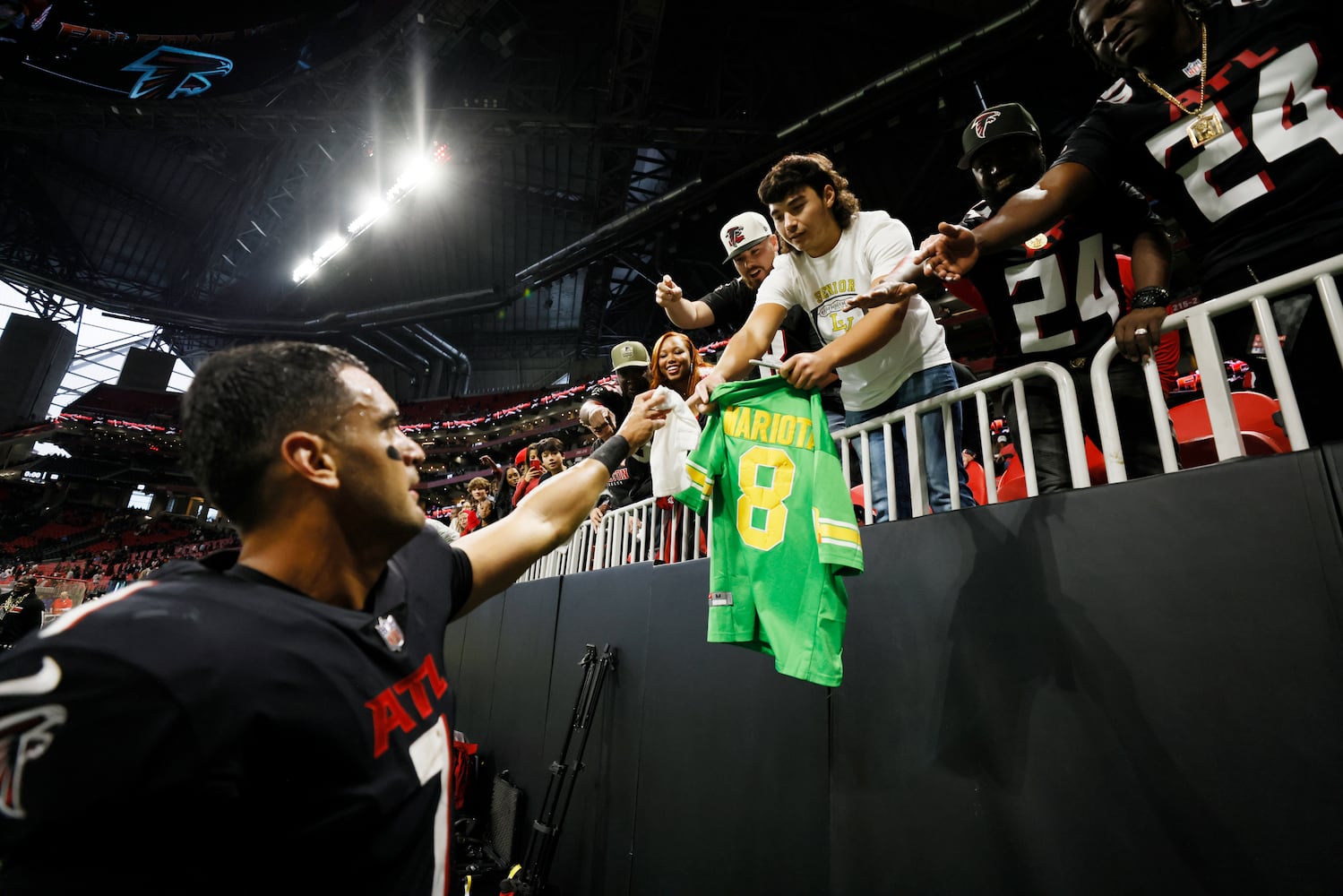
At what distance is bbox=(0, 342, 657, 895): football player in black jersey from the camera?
60 cm

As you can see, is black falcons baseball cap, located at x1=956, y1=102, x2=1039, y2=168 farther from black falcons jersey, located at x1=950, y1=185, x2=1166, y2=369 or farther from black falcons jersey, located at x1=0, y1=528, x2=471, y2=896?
black falcons jersey, located at x1=0, y1=528, x2=471, y2=896

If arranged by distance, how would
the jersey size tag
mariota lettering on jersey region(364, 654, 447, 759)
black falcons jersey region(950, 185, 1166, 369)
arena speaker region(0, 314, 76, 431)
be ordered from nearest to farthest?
mariota lettering on jersey region(364, 654, 447, 759)
the jersey size tag
black falcons jersey region(950, 185, 1166, 369)
arena speaker region(0, 314, 76, 431)

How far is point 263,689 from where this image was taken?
73 centimetres

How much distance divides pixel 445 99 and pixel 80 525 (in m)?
23.8

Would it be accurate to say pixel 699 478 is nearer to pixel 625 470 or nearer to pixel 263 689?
pixel 263 689

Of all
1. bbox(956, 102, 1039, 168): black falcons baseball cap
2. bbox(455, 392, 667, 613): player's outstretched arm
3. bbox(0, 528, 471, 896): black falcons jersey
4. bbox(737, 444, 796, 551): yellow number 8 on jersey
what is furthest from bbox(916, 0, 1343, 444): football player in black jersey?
bbox(0, 528, 471, 896): black falcons jersey

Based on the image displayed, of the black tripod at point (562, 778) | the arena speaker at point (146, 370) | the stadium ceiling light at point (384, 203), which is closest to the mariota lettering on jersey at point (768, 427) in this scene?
the black tripod at point (562, 778)

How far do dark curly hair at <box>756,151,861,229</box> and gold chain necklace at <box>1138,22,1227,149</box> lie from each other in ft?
2.67

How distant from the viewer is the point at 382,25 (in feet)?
36.6

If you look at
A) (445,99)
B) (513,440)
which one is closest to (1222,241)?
(445,99)

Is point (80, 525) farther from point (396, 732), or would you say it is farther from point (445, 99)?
point (396, 732)

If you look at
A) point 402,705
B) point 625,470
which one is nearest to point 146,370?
point 625,470

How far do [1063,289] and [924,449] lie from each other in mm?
632

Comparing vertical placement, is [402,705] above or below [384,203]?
below
